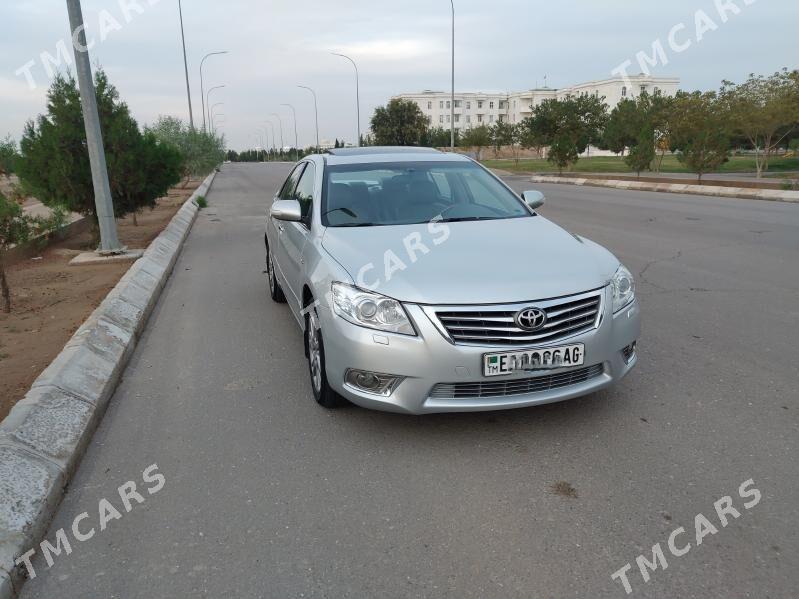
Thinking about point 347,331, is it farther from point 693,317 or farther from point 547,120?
point 547,120

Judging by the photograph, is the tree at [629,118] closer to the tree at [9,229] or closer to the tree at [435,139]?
the tree at [435,139]

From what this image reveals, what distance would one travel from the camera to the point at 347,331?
3533mm

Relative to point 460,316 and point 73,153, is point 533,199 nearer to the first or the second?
point 460,316

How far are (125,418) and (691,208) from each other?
15.7m

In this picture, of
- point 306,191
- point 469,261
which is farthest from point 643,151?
point 469,261

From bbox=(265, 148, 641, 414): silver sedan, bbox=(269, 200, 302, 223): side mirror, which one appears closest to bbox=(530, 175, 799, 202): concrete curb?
bbox=(265, 148, 641, 414): silver sedan

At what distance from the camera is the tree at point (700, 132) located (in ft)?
82.8

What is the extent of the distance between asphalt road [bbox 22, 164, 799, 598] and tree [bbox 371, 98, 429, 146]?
190 feet

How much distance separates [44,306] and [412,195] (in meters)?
4.60

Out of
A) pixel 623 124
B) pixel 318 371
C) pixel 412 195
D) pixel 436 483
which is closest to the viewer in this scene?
pixel 436 483

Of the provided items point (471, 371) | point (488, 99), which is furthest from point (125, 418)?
point (488, 99)

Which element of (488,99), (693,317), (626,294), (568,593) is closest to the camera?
(568,593)

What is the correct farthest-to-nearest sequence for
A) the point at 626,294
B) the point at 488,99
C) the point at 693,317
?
1. the point at 488,99
2. the point at 693,317
3. the point at 626,294

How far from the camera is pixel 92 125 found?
30.1 feet
